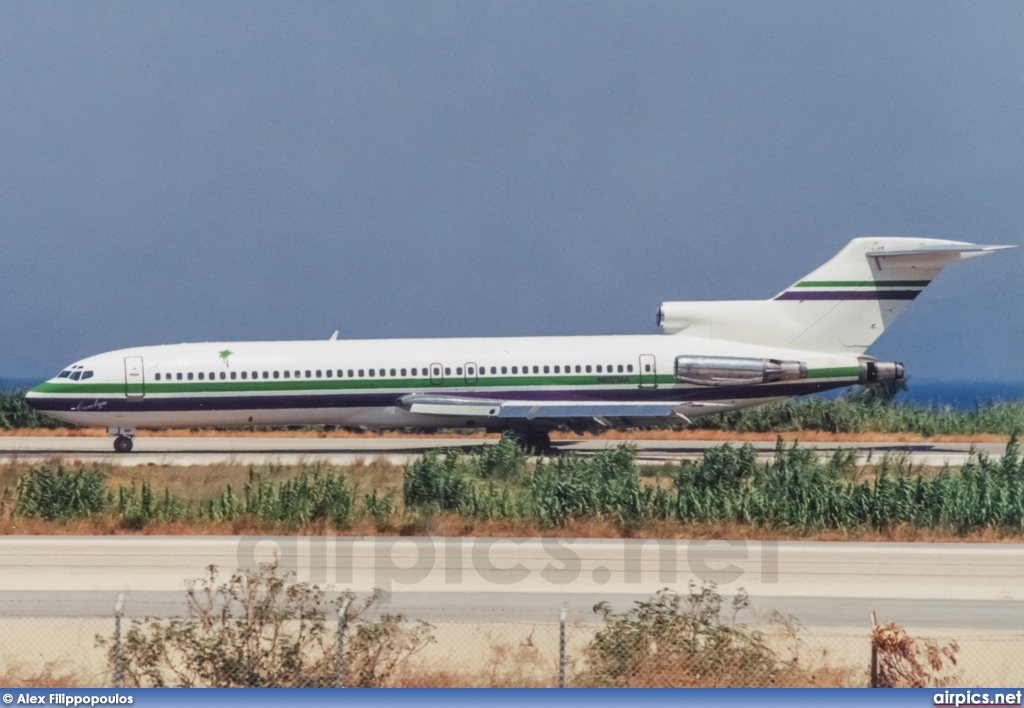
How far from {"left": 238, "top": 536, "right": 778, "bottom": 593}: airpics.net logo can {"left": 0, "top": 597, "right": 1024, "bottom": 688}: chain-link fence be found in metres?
3.94

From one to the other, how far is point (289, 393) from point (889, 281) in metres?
17.2

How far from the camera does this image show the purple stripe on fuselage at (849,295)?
3788 centimetres

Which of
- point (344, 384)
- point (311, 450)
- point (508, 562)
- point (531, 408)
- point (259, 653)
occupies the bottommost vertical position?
point (259, 653)

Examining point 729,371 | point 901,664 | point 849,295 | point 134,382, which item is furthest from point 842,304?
point 901,664

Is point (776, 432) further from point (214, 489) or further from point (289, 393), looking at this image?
point (214, 489)

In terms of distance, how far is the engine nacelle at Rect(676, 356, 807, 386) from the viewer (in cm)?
3681

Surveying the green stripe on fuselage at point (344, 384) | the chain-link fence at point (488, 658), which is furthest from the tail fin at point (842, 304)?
the chain-link fence at point (488, 658)

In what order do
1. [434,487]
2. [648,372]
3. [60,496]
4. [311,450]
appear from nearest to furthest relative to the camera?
[60,496] → [434,487] → [648,372] → [311,450]

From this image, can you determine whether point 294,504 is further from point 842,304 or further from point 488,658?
point 842,304

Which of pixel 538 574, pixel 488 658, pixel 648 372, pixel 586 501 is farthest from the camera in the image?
pixel 648 372

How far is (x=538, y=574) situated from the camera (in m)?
19.5

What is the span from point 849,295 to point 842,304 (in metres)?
0.33

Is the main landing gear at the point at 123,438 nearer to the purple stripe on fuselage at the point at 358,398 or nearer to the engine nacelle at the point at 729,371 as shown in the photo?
the purple stripe on fuselage at the point at 358,398

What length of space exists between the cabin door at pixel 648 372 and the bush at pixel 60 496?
1528 centimetres
